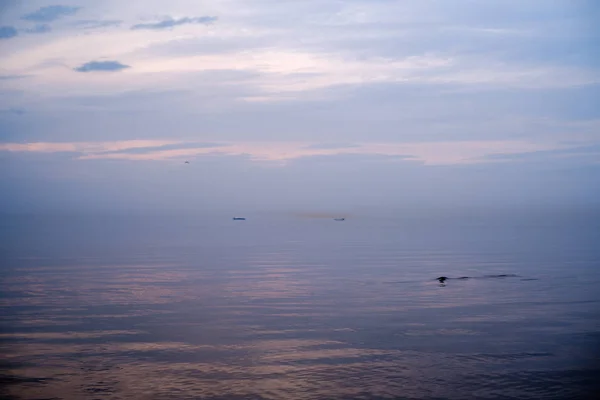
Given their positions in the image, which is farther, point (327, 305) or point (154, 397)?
point (327, 305)

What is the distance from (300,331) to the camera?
28.7m

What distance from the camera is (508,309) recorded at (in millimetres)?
34094

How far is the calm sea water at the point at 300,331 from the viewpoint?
21.1m

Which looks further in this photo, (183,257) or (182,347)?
(183,257)

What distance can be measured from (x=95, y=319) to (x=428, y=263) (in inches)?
1389

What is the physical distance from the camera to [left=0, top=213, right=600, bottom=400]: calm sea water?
21.1 meters

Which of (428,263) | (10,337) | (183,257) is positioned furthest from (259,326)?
(183,257)

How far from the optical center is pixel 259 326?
29.9 metres

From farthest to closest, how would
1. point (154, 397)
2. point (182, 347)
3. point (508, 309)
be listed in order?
point (508, 309), point (182, 347), point (154, 397)

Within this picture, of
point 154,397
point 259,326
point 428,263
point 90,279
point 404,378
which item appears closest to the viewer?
point 154,397

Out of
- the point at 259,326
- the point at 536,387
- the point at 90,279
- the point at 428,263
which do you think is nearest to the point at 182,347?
the point at 259,326

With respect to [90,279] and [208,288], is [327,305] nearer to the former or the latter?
[208,288]

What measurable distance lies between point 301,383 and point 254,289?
21.2 m

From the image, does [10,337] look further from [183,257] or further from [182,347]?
[183,257]
